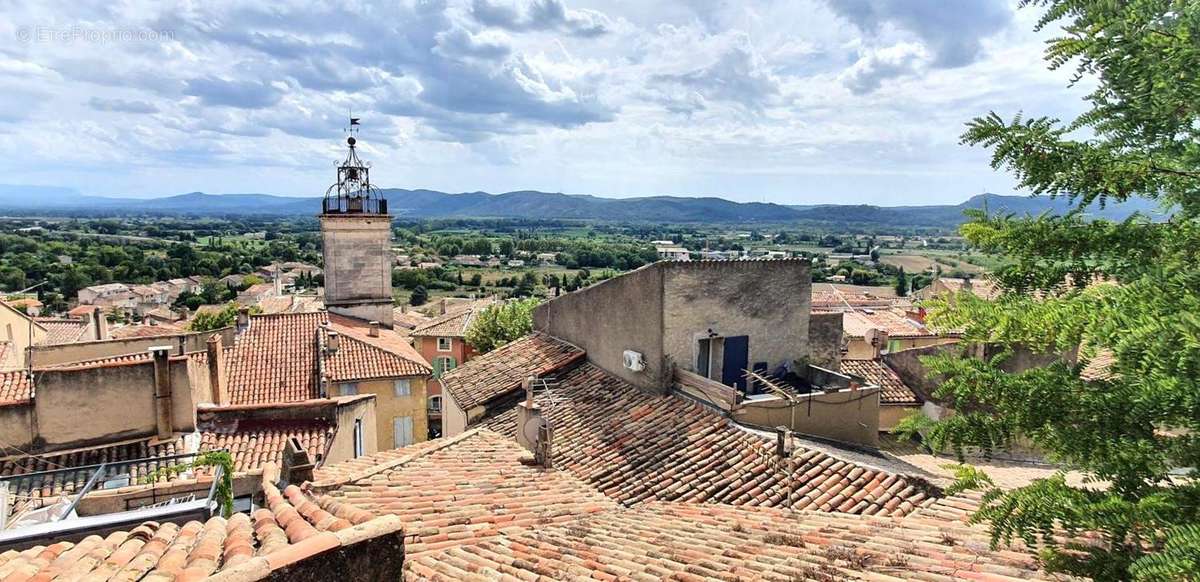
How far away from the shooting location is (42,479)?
11.6 m

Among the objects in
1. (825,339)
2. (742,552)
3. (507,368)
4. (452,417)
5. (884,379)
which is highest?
(825,339)

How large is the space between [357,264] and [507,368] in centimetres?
1614

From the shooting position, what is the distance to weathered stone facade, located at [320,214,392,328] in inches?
1206

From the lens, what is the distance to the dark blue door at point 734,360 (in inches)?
549

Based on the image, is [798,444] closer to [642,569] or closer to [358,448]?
[642,569]

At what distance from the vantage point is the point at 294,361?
23.7 metres

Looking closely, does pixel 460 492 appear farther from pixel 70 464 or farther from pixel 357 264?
pixel 357 264

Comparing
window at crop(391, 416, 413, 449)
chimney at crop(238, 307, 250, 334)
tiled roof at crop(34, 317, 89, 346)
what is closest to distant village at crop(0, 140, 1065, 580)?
window at crop(391, 416, 413, 449)

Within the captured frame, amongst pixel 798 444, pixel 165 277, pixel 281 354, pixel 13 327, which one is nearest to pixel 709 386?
pixel 798 444

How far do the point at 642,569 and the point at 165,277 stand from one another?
14611cm

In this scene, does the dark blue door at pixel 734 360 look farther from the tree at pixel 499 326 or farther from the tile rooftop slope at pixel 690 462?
the tree at pixel 499 326

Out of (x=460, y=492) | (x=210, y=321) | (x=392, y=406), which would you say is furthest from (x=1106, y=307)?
(x=210, y=321)

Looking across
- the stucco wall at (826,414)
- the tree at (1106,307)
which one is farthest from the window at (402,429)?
the tree at (1106,307)

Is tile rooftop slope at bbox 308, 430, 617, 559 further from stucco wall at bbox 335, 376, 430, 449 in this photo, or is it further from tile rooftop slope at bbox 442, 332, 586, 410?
stucco wall at bbox 335, 376, 430, 449
